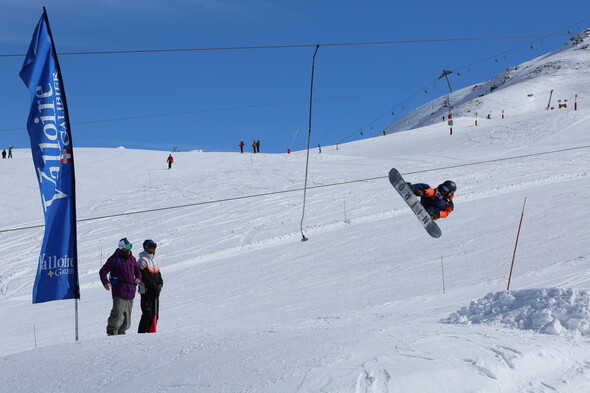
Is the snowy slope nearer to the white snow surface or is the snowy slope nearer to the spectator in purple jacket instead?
the white snow surface

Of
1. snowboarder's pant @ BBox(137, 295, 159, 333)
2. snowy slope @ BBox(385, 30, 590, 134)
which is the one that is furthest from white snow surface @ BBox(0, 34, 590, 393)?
snowy slope @ BBox(385, 30, 590, 134)

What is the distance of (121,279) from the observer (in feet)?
29.3

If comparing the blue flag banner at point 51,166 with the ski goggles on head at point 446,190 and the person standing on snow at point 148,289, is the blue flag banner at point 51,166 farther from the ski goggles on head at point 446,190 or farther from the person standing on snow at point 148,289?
the ski goggles on head at point 446,190

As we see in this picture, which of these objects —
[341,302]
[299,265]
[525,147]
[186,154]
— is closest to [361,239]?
[299,265]

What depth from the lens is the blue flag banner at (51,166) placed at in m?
8.92

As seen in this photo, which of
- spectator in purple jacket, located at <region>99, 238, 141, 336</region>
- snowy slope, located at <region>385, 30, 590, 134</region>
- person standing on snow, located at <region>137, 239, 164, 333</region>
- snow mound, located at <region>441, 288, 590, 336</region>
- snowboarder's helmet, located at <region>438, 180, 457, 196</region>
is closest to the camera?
snow mound, located at <region>441, 288, 590, 336</region>

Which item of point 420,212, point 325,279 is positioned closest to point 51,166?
point 325,279

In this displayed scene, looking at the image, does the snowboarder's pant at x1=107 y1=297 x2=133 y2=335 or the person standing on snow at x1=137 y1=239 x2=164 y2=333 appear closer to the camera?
the snowboarder's pant at x1=107 y1=297 x2=133 y2=335

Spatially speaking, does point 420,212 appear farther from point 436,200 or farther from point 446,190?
point 446,190

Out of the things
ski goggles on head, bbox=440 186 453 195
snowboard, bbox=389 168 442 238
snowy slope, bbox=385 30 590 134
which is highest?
snowy slope, bbox=385 30 590 134

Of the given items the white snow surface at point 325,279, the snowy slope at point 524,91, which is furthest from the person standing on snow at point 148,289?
the snowy slope at point 524,91

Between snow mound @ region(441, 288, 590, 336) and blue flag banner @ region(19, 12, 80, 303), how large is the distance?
477 centimetres

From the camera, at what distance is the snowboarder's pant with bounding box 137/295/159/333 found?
9125 millimetres

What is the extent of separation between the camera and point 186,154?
42656mm
